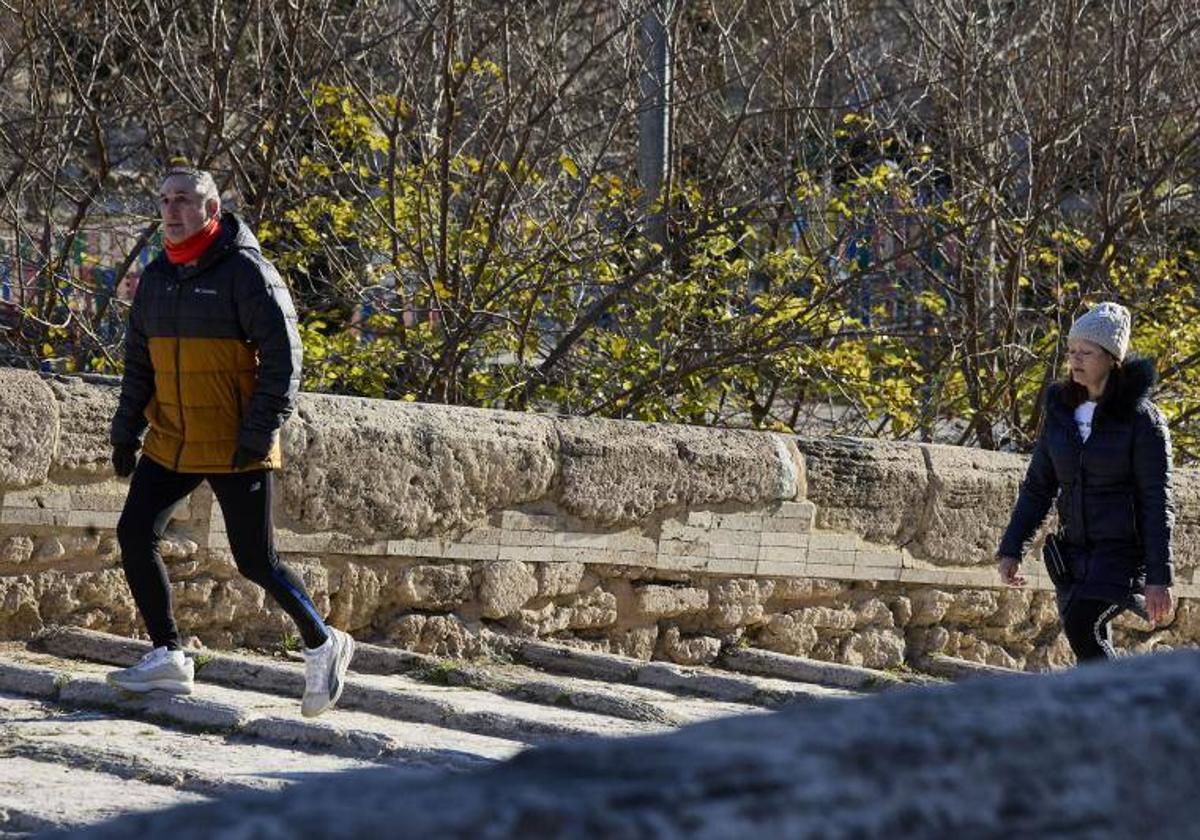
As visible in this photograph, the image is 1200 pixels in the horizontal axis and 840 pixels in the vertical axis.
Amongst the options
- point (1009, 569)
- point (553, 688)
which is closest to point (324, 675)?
point (553, 688)

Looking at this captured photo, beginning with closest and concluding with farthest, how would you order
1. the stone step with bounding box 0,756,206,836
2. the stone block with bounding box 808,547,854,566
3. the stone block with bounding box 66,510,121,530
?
the stone step with bounding box 0,756,206,836 < the stone block with bounding box 66,510,121,530 < the stone block with bounding box 808,547,854,566

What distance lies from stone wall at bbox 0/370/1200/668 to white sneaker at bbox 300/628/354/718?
0.95m

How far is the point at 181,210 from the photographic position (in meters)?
5.55

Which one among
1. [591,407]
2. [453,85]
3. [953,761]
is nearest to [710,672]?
→ [591,407]

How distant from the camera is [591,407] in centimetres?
939

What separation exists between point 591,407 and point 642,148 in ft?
5.02

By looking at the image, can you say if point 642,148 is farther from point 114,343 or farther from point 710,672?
point 710,672

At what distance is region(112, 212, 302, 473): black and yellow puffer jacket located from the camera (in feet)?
18.1

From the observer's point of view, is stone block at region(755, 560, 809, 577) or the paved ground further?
stone block at region(755, 560, 809, 577)

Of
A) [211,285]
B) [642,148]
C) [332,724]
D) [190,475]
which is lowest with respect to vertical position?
[332,724]

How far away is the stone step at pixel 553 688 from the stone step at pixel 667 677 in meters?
0.07

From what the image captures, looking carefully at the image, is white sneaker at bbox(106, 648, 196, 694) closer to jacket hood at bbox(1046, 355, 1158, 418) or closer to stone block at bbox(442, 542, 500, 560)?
stone block at bbox(442, 542, 500, 560)

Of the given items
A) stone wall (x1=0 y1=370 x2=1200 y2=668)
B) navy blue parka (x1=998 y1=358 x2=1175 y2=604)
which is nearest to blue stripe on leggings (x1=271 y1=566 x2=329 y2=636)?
stone wall (x1=0 y1=370 x2=1200 y2=668)

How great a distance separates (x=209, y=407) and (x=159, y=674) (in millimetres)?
723
